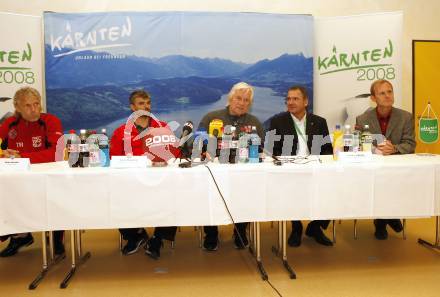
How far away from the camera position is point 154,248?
3.10m

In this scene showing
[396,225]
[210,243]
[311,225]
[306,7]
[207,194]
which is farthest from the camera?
[306,7]

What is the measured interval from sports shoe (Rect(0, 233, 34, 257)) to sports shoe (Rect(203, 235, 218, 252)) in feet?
4.59

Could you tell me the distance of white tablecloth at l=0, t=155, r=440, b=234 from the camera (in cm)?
244

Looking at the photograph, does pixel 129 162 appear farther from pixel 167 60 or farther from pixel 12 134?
pixel 167 60

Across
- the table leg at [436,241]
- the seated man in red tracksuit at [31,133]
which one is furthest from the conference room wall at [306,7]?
the table leg at [436,241]

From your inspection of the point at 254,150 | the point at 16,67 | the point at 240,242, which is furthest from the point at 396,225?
the point at 16,67

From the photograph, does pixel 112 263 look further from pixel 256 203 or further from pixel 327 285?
pixel 327 285

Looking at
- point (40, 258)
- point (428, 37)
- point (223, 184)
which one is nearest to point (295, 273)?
point (223, 184)

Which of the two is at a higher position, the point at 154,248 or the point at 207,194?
the point at 207,194

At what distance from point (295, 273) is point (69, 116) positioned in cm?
281

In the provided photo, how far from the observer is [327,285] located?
2613 millimetres

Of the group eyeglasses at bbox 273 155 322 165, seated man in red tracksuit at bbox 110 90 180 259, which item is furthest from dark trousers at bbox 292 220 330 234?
seated man in red tracksuit at bbox 110 90 180 259

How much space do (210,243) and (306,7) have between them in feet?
9.35

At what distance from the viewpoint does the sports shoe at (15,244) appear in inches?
129
